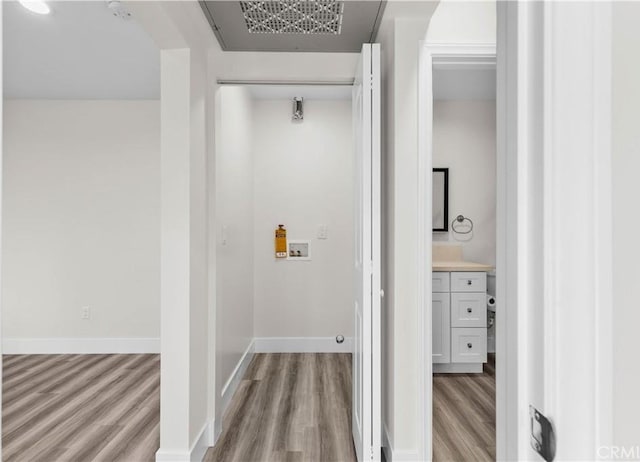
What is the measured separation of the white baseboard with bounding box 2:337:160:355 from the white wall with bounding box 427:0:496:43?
362 centimetres

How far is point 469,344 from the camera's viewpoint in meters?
3.56

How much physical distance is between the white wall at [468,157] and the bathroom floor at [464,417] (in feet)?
4.19

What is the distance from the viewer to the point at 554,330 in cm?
51

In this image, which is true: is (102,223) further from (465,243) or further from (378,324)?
(465,243)

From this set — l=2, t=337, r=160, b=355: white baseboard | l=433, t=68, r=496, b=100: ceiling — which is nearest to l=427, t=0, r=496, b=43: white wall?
l=433, t=68, r=496, b=100: ceiling

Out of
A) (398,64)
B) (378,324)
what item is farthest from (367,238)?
(398,64)

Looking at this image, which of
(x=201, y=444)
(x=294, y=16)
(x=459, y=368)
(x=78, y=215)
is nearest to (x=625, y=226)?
(x=294, y=16)

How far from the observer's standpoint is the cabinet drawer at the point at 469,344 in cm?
355

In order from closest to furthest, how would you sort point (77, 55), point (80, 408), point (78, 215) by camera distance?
point (80, 408), point (77, 55), point (78, 215)

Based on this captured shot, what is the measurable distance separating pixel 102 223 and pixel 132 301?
83 centimetres

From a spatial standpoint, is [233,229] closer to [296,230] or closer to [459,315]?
[296,230]

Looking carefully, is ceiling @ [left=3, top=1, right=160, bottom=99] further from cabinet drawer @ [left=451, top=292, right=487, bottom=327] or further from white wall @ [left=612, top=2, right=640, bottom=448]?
cabinet drawer @ [left=451, top=292, right=487, bottom=327]

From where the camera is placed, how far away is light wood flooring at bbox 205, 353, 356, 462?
225 centimetres

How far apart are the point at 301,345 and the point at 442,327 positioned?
144 cm
